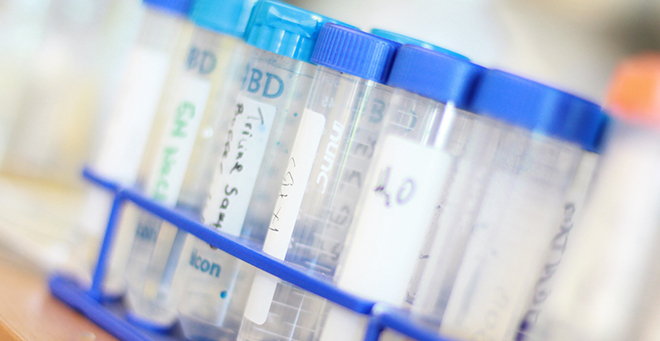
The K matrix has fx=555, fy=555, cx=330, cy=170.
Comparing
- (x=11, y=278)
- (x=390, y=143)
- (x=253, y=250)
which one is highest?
(x=390, y=143)

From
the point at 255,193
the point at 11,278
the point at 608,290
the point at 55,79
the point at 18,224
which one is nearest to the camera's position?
the point at 608,290

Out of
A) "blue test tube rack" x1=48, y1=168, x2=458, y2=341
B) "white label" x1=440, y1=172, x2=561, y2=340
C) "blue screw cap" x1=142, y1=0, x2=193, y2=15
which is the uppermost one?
"blue screw cap" x1=142, y1=0, x2=193, y2=15

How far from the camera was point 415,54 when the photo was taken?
425mm

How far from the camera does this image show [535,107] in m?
0.40

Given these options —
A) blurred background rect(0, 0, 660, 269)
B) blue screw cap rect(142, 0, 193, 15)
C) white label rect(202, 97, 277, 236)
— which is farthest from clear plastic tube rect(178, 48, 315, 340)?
blurred background rect(0, 0, 660, 269)

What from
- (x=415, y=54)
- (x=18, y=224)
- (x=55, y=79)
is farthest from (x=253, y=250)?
(x=55, y=79)

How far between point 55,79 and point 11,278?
1.55ft

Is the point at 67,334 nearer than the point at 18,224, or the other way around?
the point at 67,334

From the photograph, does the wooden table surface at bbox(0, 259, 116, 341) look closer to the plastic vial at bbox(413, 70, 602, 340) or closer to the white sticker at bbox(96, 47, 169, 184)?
the white sticker at bbox(96, 47, 169, 184)

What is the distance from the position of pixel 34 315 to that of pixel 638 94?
0.57 m

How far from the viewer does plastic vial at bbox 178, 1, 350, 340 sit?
50 cm

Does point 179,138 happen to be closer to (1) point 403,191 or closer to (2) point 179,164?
(2) point 179,164

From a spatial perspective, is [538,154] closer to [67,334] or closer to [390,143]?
[390,143]

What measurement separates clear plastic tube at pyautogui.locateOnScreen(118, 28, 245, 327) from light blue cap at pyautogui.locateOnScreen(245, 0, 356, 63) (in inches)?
3.2
